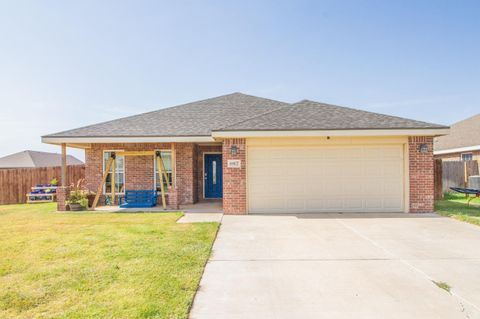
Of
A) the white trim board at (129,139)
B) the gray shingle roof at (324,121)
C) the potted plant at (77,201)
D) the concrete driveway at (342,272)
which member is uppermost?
the gray shingle roof at (324,121)

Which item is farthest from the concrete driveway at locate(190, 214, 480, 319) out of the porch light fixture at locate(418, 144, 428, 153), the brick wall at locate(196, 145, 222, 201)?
the brick wall at locate(196, 145, 222, 201)

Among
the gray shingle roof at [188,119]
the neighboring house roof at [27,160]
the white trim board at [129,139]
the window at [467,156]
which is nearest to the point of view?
the white trim board at [129,139]

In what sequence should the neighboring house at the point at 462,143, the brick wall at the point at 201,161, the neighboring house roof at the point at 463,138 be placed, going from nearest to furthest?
the brick wall at the point at 201,161 → the neighboring house at the point at 462,143 → the neighboring house roof at the point at 463,138

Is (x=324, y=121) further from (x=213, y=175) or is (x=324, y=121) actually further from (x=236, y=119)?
(x=213, y=175)

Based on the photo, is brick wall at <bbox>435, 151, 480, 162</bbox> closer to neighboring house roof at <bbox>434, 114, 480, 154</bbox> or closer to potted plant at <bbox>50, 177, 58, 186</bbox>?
neighboring house roof at <bbox>434, 114, 480, 154</bbox>

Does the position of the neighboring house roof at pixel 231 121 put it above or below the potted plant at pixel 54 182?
above

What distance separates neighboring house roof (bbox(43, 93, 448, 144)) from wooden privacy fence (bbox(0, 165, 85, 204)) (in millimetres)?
5140

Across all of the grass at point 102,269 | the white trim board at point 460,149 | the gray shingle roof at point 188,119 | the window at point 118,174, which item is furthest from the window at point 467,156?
the window at point 118,174

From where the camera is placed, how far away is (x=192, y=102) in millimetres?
16297

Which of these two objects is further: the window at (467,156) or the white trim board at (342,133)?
the window at (467,156)

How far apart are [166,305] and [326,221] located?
6345 mm

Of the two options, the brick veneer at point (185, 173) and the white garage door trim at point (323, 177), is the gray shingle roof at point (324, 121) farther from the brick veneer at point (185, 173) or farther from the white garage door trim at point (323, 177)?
the brick veneer at point (185, 173)

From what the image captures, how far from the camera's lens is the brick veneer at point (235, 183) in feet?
33.3

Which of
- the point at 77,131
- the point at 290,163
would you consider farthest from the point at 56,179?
the point at 290,163
